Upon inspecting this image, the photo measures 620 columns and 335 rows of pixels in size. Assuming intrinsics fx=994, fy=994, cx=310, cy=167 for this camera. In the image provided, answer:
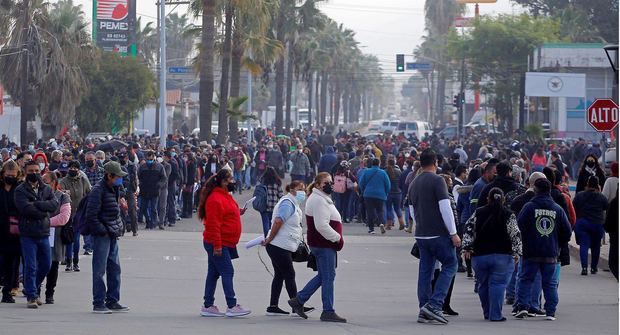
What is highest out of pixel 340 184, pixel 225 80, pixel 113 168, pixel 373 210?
pixel 225 80

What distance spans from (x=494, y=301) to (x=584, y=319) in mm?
1235

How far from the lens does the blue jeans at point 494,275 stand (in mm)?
10203

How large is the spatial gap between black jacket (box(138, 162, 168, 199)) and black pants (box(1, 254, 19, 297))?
8713 millimetres

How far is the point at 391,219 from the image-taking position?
21.9 metres

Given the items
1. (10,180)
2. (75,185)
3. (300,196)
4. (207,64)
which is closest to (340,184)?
(75,185)

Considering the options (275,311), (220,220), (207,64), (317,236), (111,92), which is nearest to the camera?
(317,236)

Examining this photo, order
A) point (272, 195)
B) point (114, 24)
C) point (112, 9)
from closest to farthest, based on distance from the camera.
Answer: point (272, 195) → point (114, 24) → point (112, 9)

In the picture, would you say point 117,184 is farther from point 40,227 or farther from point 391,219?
point 391,219

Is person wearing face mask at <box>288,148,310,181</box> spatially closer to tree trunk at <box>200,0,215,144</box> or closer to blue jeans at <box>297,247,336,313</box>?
tree trunk at <box>200,0,215,144</box>

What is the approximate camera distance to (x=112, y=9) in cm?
5503

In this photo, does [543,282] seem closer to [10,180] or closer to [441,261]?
[441,261]

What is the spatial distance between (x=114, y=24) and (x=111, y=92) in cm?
811

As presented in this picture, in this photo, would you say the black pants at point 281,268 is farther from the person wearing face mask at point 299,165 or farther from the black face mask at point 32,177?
the person wearing face mask at point 299,165

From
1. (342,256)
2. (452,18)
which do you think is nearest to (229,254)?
(342,256)
